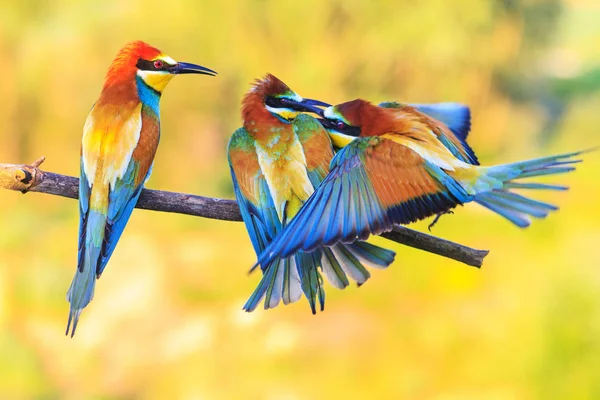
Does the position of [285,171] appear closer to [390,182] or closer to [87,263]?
[390,182]

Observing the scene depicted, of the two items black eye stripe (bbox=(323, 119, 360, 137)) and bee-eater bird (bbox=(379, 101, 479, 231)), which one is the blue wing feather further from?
bee-eater bird (bbox=(379, 101, 479, 231))

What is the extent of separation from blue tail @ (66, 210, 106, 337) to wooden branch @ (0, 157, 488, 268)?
5cm

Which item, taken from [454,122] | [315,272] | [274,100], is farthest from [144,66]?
[454,122]

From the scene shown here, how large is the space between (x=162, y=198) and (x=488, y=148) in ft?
4.44

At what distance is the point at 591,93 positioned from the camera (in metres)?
4.36

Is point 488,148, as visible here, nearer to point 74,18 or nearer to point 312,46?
point 312,46

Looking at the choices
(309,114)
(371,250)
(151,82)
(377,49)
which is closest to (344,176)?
(371,250)

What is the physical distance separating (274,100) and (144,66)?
0.72ft

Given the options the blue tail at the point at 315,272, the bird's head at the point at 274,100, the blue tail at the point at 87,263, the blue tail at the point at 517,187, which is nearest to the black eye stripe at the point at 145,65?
the bird's head at the point at 274,100

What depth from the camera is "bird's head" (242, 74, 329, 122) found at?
1.23 m

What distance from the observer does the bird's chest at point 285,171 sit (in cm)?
112

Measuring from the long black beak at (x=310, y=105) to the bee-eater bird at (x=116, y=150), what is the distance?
19 cm

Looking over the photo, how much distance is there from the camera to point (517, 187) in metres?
0.97

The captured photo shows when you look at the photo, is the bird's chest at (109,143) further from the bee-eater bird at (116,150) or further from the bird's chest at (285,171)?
the bird's chest at (285,171)
